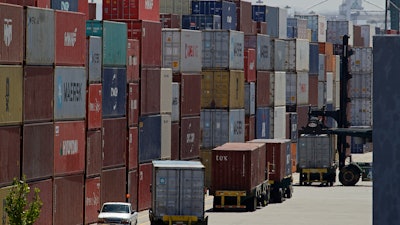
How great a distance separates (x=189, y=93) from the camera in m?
84.6

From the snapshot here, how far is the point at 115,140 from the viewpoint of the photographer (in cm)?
7175

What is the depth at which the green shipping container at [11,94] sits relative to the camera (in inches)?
2231

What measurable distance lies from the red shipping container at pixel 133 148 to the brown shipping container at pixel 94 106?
522 centimetres

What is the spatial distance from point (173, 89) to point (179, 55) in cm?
261

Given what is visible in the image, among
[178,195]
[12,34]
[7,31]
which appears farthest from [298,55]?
[7,31]

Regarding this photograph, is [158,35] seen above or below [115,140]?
above

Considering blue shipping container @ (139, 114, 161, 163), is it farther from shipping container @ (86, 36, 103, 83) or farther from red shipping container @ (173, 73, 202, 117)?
shipping container @ (86, 36, 103, 83)

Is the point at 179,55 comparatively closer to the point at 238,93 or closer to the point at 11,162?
the point at 238,93

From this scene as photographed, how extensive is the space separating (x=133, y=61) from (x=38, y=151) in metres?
14.8

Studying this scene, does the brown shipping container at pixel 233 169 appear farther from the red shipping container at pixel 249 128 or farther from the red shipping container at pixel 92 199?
the red shipping container at pixel 249 128

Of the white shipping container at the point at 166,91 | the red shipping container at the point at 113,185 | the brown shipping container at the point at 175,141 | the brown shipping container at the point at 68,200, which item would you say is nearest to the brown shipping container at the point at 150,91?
the white shipping container at the point at 166,91

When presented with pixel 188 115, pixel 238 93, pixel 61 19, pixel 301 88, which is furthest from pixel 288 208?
pixel 301 88

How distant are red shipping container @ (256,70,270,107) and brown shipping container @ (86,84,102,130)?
35276 mm

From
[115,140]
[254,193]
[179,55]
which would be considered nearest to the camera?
[115,140]
